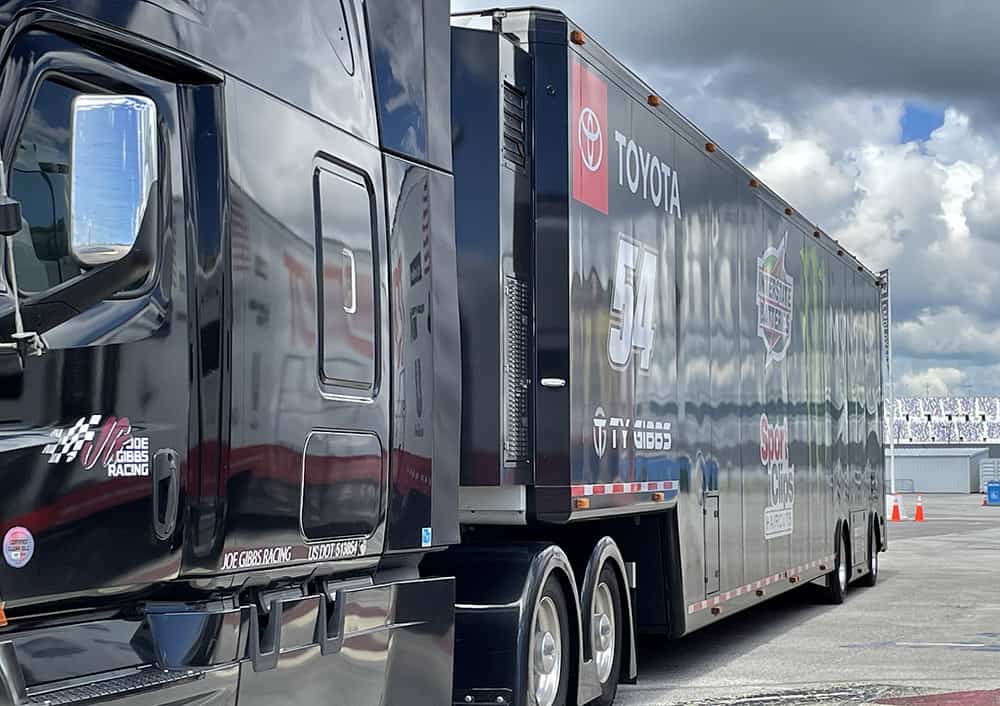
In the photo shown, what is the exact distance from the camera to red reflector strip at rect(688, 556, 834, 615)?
10500 mm

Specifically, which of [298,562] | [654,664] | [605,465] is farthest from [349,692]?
[654,664]

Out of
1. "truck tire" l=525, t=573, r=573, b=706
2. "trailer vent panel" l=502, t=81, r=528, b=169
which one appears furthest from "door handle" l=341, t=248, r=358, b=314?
"truck tire" l=525, t=573, r=573, b=706

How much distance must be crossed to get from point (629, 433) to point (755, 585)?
3.85 m

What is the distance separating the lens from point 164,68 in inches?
193

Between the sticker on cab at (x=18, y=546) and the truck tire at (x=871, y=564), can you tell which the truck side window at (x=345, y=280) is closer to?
the sticker on cab at (x=18, y=546)

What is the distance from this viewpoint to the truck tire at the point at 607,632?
893 cm

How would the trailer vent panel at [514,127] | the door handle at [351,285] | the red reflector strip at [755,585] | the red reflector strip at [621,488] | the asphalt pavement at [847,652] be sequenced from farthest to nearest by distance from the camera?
the red reflector strip at [755,585] → the asphalt pavement at [847,652] → the red reflector strip at [621,488] → the trailer vent panel at [514,127] → the door handle at [351,285]

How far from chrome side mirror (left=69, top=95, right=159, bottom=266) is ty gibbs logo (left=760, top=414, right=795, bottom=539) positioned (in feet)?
30.7

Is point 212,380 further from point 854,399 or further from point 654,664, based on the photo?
point 854,399

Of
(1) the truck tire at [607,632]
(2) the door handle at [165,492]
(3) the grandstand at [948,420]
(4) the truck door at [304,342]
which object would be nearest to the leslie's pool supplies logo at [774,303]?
(1) the truck tire at [607,632]

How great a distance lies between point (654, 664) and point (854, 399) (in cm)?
803

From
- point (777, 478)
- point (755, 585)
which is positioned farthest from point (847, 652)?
point (777, 478)

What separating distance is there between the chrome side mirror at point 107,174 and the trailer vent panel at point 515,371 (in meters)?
3.60

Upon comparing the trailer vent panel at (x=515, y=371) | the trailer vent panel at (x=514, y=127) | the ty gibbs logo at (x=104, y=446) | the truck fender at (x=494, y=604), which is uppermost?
the trailer vent panel at (x=514, y=127)
